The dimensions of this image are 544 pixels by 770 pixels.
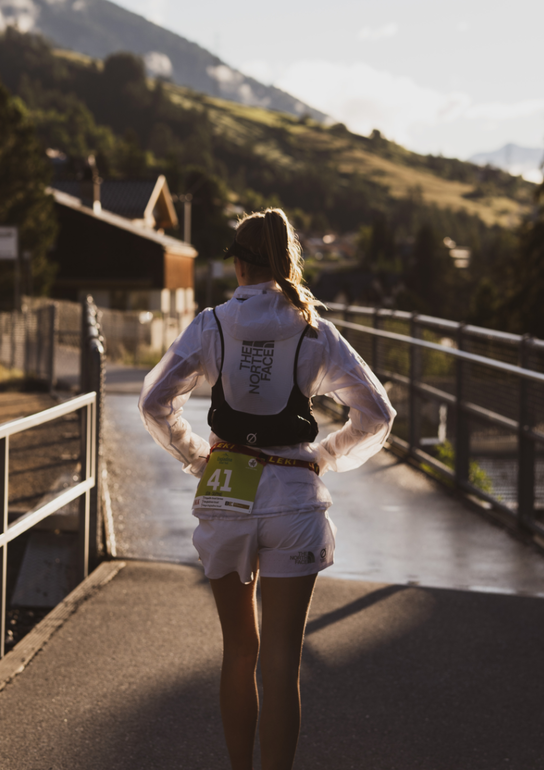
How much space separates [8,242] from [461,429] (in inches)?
570

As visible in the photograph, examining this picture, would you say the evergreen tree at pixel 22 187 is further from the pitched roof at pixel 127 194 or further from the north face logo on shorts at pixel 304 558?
the north face logo on shorts at pixel 304 558

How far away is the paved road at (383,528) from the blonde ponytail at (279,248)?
305 cm

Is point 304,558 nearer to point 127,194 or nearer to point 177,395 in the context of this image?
point 177,395

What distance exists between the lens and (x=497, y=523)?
6.84m

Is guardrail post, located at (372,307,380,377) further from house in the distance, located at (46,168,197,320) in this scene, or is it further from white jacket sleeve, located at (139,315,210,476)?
house in the distance, located at (46,168,197,320)

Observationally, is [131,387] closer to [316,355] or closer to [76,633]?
[76,633]

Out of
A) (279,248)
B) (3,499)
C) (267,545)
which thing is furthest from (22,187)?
(267,545)

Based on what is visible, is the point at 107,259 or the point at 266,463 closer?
the point at 266,463

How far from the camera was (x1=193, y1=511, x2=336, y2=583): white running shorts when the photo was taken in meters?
2.62

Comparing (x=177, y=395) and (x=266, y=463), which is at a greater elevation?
(x=177, y=395)

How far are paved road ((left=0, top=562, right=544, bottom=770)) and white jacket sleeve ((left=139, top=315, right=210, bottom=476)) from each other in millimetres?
1071

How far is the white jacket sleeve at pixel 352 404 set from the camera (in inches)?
108

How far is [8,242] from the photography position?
20062 mm

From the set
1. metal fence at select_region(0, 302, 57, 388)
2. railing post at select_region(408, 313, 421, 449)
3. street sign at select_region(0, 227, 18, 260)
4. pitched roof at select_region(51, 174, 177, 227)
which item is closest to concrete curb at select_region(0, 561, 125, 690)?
railing post at select_region(408, 313, 421, 449)
